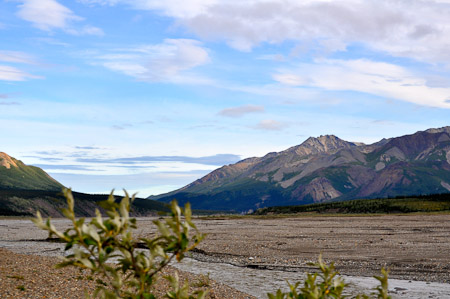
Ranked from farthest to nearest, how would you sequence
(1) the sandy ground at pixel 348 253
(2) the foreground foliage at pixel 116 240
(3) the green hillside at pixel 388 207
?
(3) the green hillside at pixel 388 207
(1) the sandy ground at pixel 348 253
(2) the foreground foliage at pixel 116 240

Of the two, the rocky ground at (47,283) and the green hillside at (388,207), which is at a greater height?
the rocky ground at (47,283)

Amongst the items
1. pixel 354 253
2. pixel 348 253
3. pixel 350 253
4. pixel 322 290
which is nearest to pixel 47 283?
pixel 322 290

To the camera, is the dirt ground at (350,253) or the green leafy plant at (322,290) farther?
the dirt ground at (350,253)

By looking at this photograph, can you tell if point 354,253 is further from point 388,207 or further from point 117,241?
point 388,207

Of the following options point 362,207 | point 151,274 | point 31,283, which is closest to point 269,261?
point 31,283

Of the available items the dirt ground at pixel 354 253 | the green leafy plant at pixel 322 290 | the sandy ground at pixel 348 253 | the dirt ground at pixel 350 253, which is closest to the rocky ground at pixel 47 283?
the dirt ground at pixel 350 253

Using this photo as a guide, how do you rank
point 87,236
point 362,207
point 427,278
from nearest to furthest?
point 87,236
point 427,278
point 362,207

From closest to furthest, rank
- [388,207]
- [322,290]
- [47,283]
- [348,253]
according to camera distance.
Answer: [322,290] < [47,283] < [348,253] < [388,207]

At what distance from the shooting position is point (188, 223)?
13.1 feet

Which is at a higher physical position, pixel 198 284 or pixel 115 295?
pixel 115 295

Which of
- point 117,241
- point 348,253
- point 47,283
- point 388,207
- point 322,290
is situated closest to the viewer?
point 117,241

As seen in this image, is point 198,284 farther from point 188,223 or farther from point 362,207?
point 362,207

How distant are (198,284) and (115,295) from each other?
22226mm

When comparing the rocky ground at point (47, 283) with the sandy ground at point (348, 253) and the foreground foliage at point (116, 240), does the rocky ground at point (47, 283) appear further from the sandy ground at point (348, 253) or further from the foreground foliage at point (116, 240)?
the foreground foliage at point (116, 240)
